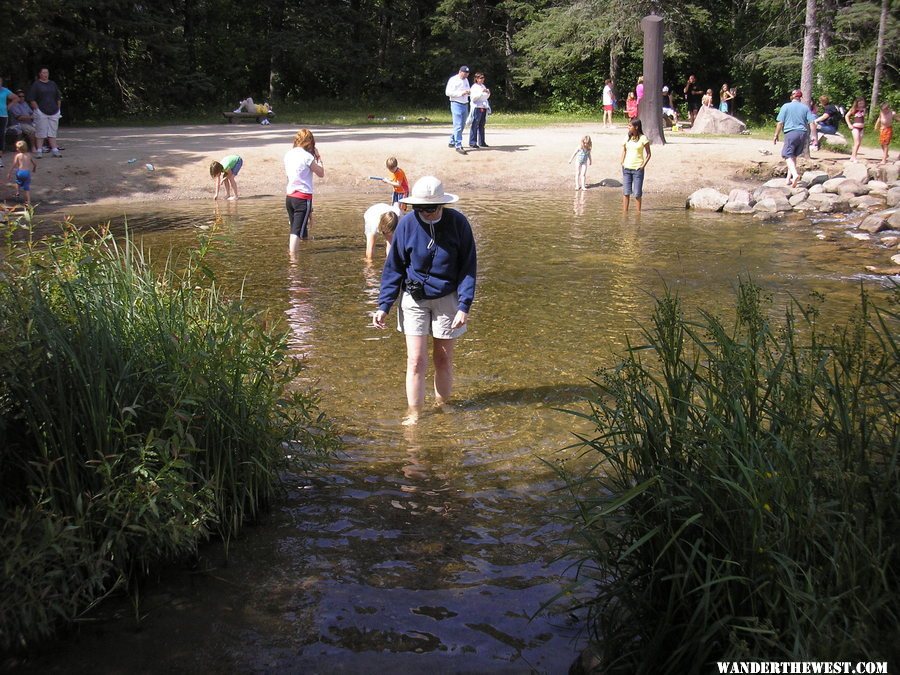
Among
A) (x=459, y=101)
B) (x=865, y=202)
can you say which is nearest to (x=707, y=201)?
(x=865, y=202)

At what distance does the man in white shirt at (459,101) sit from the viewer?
23391 millimetres

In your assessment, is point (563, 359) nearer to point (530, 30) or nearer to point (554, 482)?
point (554, 482)

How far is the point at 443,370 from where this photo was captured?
7488 millimetres

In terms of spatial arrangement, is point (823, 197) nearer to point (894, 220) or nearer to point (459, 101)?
point (894, 220)

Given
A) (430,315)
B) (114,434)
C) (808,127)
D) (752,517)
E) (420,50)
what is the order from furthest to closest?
(420,50) < (808,127) < (430,315) < (114,434) < (752,517)

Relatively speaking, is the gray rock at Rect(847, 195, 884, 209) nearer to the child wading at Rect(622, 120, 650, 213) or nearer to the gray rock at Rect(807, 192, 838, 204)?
the gray rock at Rect(807, 192, 838, 204)

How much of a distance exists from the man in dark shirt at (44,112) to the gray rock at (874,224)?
17.9m

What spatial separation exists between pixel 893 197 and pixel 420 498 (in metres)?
16.7

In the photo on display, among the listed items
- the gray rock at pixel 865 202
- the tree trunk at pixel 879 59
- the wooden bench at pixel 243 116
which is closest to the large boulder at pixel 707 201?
the gray rock at pixel 865 202

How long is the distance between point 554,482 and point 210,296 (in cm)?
259

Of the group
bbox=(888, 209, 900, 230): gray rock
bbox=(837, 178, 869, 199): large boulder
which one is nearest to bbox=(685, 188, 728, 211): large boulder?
bbox=(837, 178, 869, 199): large boulder

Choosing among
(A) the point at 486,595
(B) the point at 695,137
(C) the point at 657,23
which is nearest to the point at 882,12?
(B) the point at 695,137

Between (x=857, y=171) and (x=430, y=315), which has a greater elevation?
(x=857, y=171)

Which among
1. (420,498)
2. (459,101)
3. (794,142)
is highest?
(459,101)
